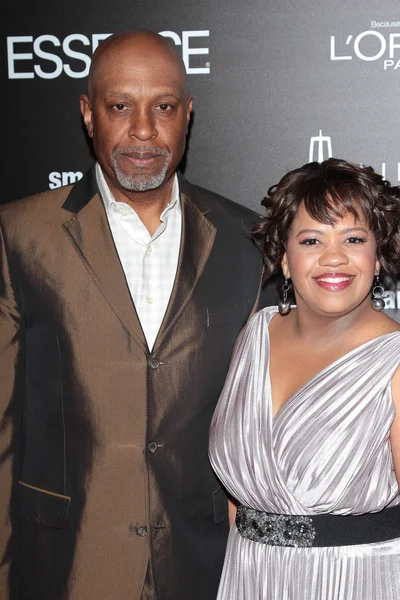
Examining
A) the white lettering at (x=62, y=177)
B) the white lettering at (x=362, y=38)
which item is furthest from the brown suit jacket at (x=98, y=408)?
the white lettering at (x=362, y=38)

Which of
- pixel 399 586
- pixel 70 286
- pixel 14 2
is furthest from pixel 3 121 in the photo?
pixel 399 586

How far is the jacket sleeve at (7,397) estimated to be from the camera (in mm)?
2355

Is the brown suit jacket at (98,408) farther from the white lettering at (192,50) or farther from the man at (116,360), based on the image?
the white lettering at (192,50)

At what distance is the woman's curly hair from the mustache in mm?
335

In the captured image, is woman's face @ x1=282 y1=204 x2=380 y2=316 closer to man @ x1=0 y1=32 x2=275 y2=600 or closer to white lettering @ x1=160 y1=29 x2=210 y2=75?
man @ x1=0 y1=32 x2=275 y2=600

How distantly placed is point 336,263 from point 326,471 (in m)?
0.50

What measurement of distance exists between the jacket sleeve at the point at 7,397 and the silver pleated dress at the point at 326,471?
629 mm

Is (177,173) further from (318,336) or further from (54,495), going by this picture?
(54,495)

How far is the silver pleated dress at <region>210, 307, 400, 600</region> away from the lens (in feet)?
6.74

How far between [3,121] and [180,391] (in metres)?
1.20

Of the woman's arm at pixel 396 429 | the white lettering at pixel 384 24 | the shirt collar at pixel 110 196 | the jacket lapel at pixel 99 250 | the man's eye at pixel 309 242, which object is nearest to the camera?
the woman's arm at pixel 396 429

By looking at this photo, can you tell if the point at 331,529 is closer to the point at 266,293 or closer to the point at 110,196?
the point at 266,293

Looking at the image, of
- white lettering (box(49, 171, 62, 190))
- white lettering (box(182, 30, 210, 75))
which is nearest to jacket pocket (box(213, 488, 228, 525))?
white lettering (box(49, 171, 62, 190))

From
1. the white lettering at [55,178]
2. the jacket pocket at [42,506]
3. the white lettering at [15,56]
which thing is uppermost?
the white lettering at [15,56]
